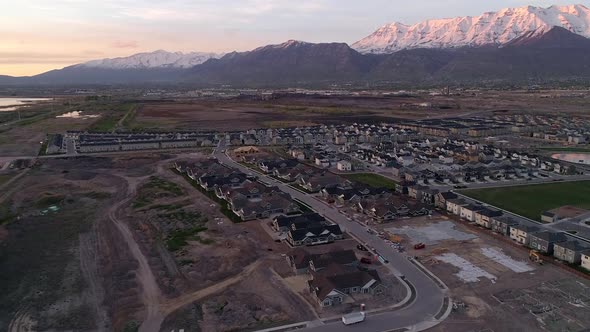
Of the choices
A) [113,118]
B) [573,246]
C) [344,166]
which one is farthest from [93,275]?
[113,118]

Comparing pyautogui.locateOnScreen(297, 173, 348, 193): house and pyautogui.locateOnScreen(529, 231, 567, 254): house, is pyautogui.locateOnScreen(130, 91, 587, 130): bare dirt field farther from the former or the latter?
pyautogui.locateOnScreen(529, 231, 567, 254): house

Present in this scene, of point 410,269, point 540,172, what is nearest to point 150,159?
point 410,269

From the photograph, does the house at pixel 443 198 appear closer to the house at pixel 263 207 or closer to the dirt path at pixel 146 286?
the house at pixel 263 207

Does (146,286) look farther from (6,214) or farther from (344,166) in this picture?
(344,166)

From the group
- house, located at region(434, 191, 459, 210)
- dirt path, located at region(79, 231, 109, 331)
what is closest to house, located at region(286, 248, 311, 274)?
dirt path, located at region(79, 231, 109, 331)

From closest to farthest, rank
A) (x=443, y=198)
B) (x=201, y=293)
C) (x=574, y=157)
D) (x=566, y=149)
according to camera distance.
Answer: (x=201, y=293) < (x=443, y=198) < (x=574, y=157) < (x=566, y=149)

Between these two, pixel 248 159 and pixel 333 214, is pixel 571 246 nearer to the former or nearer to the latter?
pixel 333 214

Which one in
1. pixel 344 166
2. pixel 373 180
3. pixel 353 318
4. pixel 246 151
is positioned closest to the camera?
pixel 353 318
